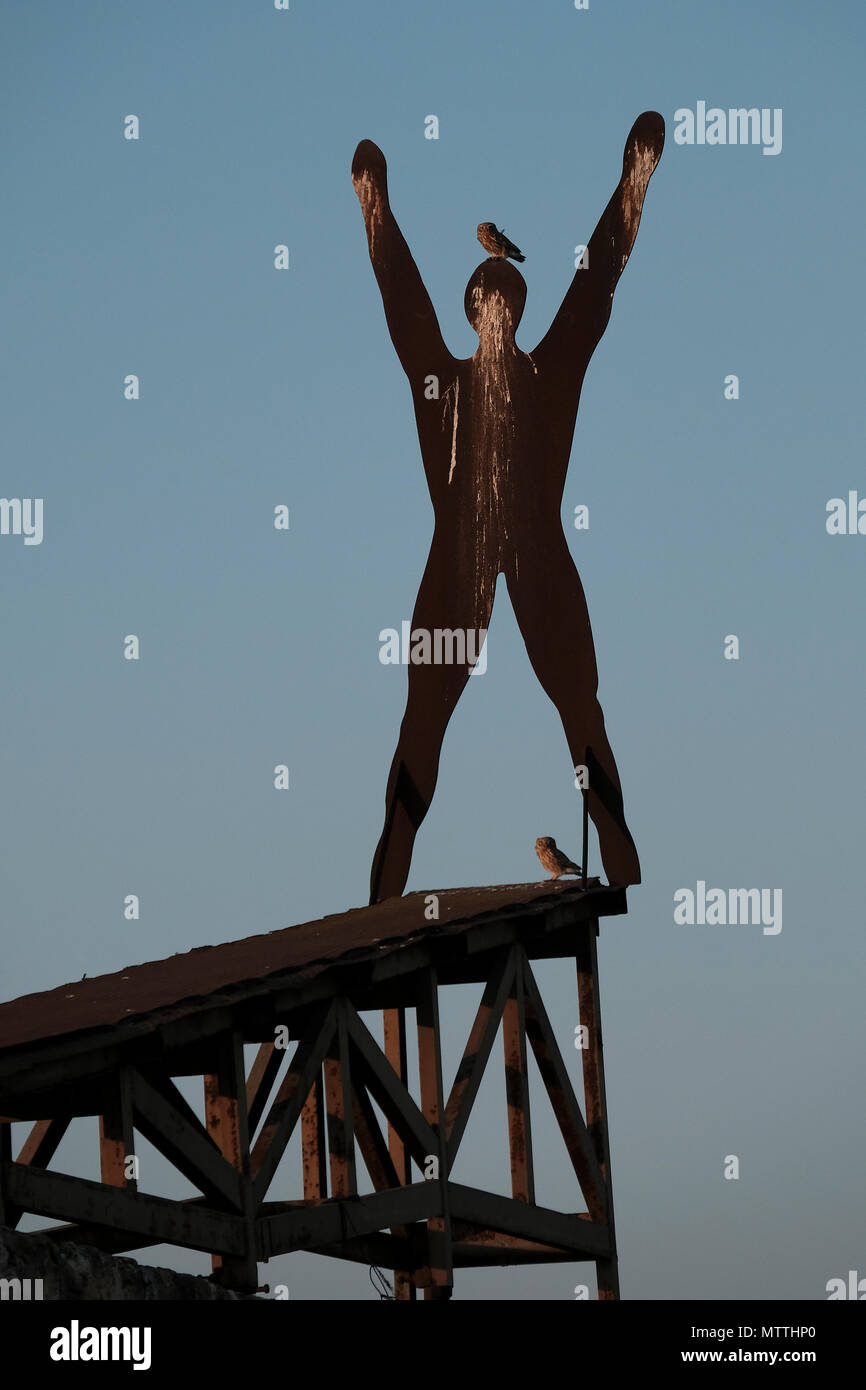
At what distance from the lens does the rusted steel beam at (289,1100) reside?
11.7 metres

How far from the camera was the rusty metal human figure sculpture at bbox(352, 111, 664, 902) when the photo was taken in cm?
1602

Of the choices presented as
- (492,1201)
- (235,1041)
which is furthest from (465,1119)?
(235,1041)

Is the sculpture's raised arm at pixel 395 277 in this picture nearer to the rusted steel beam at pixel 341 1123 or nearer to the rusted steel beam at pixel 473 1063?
the rusted steel beam at pixel 473 1063

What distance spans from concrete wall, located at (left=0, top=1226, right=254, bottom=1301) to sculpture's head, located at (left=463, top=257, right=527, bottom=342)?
8209 mm

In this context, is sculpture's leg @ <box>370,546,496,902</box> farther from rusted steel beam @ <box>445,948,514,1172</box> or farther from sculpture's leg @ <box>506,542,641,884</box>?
rusted steel beam @ <box>445,948,514,1172</box>

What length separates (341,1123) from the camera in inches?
487

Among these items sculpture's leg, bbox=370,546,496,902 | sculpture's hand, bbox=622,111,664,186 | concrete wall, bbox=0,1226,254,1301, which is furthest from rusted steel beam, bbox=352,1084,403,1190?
sculpture's hand, bbox=622,111,664,186

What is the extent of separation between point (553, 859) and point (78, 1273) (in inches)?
288

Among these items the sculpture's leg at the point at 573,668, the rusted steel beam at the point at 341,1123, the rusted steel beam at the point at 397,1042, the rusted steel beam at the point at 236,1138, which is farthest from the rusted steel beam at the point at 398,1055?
the rusted steel beam at the point at 236,1138

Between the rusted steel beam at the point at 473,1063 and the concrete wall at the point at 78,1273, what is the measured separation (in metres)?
3.78

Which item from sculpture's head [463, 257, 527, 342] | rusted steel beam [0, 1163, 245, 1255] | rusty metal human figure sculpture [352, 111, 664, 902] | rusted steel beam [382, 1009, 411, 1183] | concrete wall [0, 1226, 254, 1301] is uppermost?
sculpture's head [463, 257, 527, 342]

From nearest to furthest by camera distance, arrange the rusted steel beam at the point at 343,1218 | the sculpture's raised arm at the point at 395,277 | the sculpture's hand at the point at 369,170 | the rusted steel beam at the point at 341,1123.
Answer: the rusted steel beam at the point at 343,1218 → the rusted steel beam at the point at 341,1123 → the sculpture's raised arm at the point at 395,277 → the sculpture's hand at the point at 369,170
